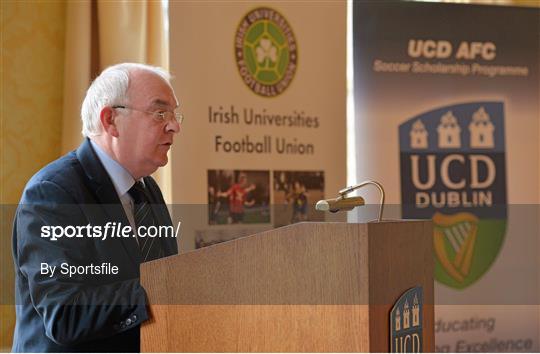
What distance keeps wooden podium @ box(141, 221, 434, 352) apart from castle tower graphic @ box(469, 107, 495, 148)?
3.35 m

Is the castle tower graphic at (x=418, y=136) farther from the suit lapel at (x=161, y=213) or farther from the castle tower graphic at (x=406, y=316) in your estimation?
the castle tower graphic at (x=406, y=316)

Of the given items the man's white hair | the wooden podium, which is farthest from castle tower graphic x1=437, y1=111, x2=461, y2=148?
the wooden podium

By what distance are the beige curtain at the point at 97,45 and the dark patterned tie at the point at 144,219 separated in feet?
5.46

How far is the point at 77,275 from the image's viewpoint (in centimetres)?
233

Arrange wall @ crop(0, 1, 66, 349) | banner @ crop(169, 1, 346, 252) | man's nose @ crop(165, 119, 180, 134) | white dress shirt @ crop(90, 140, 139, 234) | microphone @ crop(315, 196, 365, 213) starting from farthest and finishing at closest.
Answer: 1. banner @ crop(169, 1, 346, 252)
2. wall @ crop(0, 1, 66, 349)
3. man's nose @ crop(165, 119, 180, 134)
4. white dress shirt @ crop(90, 140, 139, 234)
5. microphone @ crop(315, 196, 365, 213)

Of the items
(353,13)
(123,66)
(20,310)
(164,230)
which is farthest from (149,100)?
(353,13)

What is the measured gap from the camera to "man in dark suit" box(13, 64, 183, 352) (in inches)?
87.3

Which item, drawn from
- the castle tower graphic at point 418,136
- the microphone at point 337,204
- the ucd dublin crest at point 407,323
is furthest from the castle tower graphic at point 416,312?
the castle tower graphic at point 418,136

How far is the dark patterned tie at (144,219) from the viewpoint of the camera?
2637 millimetres

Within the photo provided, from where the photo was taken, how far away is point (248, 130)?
4.68 meters

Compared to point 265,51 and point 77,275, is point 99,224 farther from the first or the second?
point 265,51

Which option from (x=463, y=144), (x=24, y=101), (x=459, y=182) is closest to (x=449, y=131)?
(x=463, y=144)

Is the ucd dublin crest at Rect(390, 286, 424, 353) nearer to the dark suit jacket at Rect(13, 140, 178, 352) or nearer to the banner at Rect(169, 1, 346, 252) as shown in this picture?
the dark suit jacket at Rect(13, 140, 178, 352)

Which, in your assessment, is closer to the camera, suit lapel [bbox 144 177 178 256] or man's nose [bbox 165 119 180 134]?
suit lapel [bbox 144 177 178 256]
